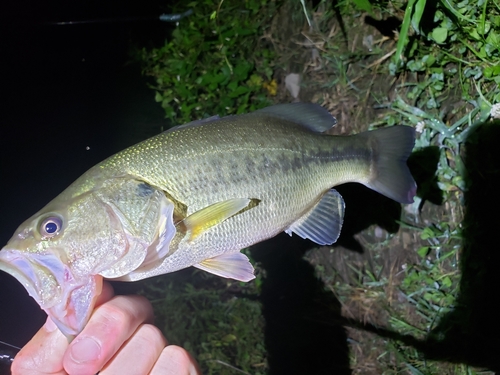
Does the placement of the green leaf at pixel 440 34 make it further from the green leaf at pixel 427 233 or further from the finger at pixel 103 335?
the finger at pixel 103 335

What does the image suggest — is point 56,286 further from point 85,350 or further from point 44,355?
point 44,355

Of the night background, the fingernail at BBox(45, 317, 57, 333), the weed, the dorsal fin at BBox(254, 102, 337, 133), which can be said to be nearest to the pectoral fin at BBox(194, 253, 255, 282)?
the fingernail at BBox(45, 317, 57, 333)

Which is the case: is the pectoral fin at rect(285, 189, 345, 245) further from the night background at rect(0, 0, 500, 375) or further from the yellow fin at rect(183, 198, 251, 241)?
the night background at rect(0, 0, 500, 375)

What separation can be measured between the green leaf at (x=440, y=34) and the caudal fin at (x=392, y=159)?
0.67m

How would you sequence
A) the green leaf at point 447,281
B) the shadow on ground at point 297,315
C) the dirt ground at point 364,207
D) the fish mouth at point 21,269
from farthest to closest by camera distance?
the shadow on ground at point 297,315, the dirt ground at point 364,207, the green leaf at point 447,281, the fish mouth at point 21,269

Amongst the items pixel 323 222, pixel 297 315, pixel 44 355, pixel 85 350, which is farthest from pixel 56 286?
pixel 297 315

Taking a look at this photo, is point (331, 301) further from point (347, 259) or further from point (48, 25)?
point (48, 25)

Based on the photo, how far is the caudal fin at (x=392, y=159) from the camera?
1945 millimetres

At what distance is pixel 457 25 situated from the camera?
2.23 metres

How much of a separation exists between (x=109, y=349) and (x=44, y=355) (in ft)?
0.87

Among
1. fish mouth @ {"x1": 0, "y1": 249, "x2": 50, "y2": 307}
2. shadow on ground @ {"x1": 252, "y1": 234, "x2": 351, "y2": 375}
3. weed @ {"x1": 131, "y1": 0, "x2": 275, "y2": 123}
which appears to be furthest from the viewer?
weed @ {"x1": 131, "y1": 0, "x2": 275, "y2": 123}

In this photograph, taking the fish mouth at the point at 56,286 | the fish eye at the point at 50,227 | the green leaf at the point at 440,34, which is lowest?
the fish mouth at the point at 56,286

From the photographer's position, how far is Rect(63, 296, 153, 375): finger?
139 cm

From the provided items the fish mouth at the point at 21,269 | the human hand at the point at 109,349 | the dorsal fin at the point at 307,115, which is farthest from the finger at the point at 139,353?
the dorsal fin at the point at 307,115
